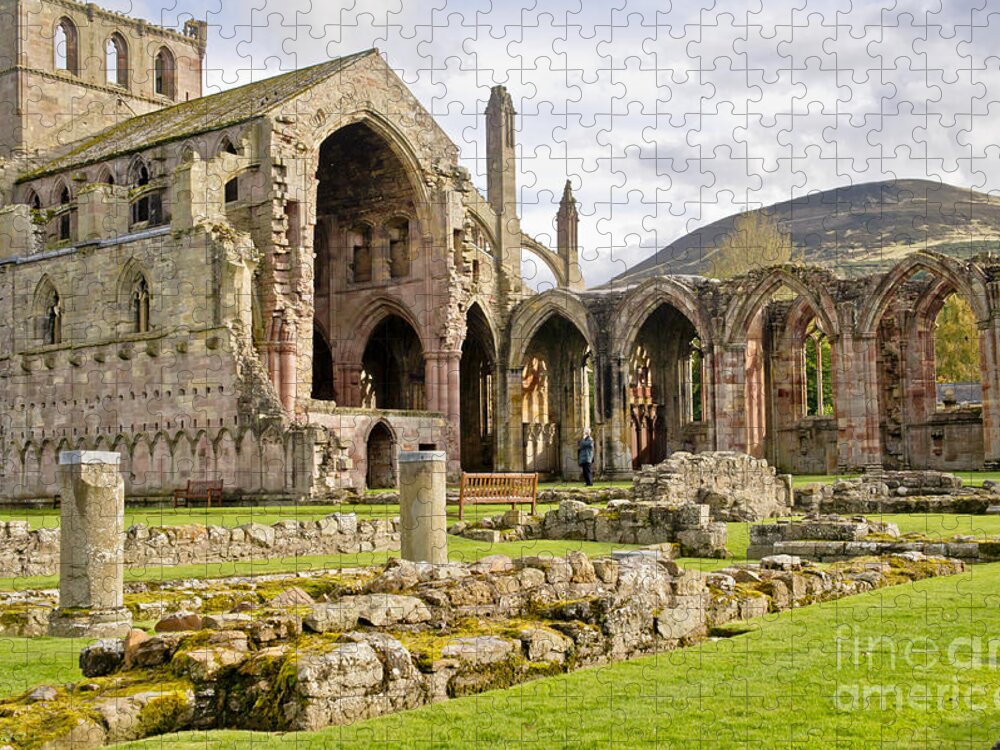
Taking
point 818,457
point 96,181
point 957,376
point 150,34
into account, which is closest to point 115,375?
point 96,181

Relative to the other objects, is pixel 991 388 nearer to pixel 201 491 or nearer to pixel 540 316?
pixel 540 316

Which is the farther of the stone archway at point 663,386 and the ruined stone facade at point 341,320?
the stone archway at point 663,386

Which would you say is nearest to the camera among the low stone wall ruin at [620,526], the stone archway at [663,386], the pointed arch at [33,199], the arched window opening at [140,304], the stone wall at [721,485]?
the low stone wall ruin at [620,526]

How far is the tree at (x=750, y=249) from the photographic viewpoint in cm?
6681

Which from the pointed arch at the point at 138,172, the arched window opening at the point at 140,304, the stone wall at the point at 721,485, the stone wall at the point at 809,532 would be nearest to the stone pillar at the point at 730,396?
the stone wall at the point at 721,485

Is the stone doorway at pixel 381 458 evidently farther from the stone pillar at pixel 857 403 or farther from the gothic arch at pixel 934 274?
the gothic arch at pixel 934 274

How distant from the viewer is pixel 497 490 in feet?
82.2

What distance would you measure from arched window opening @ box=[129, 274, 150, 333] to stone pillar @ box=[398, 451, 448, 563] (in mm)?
23850

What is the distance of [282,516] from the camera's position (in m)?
28.9

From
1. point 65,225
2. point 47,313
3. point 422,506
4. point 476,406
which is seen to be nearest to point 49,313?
point 47,313

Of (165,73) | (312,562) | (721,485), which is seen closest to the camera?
(312,562)

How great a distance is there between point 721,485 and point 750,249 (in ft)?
129

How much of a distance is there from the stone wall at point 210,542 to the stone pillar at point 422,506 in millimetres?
4156

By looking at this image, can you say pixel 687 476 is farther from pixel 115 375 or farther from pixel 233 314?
pixel 115 375
